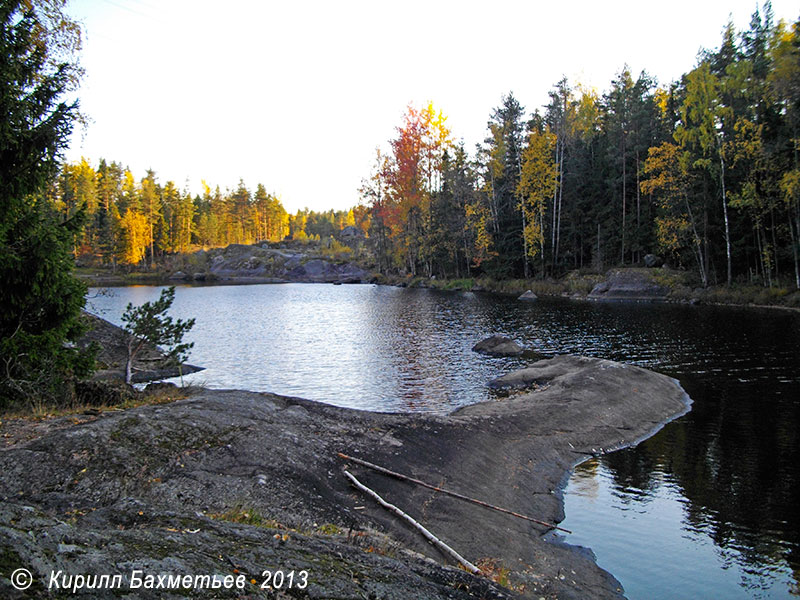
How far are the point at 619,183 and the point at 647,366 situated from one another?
40665 mm

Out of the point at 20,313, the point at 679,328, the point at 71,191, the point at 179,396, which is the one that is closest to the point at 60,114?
the point at 20,313

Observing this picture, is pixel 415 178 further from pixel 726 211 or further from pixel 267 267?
pixel 267 267

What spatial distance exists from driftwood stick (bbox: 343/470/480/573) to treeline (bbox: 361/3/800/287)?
34.1 metres

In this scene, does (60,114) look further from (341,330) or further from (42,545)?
(341,330)

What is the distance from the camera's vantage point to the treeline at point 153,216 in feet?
352

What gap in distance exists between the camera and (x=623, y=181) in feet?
190

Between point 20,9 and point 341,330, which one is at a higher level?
point 20,9

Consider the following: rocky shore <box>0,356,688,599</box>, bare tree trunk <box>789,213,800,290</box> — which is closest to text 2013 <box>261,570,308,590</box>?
rocky shore <box>0,356,688,599</box>

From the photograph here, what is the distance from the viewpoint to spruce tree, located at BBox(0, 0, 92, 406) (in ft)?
36.1

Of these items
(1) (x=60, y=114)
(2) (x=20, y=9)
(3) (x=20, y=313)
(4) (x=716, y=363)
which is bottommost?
(4) (x=716, y=363)

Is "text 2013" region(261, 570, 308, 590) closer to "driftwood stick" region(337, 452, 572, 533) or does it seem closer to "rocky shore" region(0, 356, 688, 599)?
"rocky shore" region(0, 356, 688, 599)

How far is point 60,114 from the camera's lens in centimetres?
1170

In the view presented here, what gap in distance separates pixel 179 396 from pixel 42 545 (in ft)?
29.1

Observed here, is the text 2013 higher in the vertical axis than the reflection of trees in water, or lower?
higher
